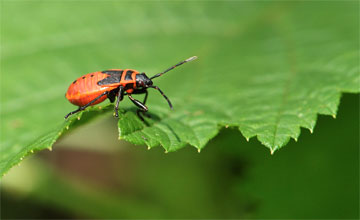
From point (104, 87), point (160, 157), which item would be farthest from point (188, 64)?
point (104, 87)

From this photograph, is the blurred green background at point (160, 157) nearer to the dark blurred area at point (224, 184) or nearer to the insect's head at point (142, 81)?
the dark blurred area at point (224, 184)

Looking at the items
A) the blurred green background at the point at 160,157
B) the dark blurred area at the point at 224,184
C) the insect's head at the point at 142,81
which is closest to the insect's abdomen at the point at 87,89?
the insect's head at the point at 142,81

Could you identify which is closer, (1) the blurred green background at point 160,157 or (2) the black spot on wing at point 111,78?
(2) the black spot on wing at point 111,78

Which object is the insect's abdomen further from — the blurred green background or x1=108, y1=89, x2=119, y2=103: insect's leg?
the blurred green background

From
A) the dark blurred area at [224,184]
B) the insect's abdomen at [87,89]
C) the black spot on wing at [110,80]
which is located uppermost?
the black spot on wing at [110,80]

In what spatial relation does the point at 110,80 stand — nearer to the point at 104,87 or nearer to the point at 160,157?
the point at 104,87

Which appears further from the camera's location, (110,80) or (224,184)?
(224,184)
